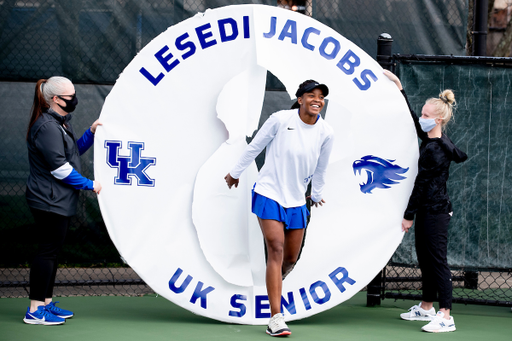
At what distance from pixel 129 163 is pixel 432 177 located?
2.22m

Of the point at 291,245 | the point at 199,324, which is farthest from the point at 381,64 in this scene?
the point at 199,324

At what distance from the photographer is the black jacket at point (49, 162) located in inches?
178

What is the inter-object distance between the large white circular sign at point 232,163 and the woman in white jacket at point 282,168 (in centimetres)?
30

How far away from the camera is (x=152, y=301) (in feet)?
18.5

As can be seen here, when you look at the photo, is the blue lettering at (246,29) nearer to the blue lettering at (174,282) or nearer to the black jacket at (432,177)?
the black jacket at (432,177)

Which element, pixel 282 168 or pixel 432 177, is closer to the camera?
pixel 282 168

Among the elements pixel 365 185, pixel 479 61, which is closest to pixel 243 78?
pixel 365 185

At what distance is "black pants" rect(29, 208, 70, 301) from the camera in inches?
182

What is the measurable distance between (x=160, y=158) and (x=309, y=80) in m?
1.22

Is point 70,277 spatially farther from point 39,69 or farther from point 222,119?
point 222,119

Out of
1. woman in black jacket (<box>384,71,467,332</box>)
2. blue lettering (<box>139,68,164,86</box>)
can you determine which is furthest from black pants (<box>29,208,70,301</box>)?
woman in black jacket (<box>384,71,467,332</box>)

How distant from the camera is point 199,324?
4.71 metres

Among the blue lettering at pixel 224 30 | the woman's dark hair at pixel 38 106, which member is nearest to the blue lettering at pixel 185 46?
the blue lettering at pixel 224 30

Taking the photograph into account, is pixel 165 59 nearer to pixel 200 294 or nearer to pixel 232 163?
pixel 232 163
